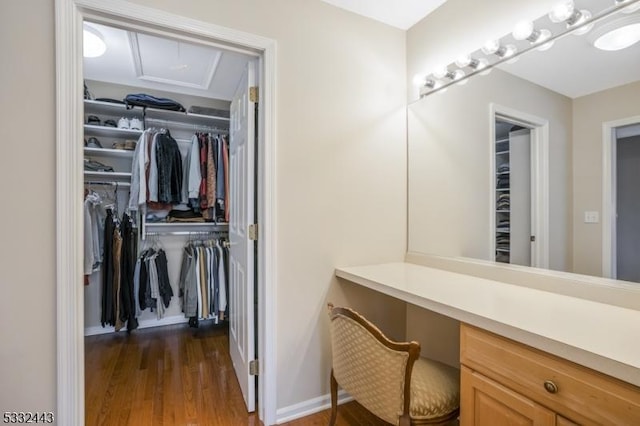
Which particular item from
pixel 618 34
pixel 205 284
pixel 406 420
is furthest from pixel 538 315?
pixel 205 284

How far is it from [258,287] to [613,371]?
4.81ft

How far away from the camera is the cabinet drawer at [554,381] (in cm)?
76

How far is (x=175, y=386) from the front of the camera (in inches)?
82.0

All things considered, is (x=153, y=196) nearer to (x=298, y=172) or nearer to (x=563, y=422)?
(x=298, y=172)

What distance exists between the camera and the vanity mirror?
1.21 m

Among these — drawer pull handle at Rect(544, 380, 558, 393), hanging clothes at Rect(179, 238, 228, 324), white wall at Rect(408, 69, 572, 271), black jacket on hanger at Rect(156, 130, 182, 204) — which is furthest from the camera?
hanging clothes at Rect(179, 238, 228, 324)

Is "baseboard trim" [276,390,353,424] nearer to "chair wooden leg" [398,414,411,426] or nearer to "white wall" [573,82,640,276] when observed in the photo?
"chair wooden leg" [398,414,411,426]

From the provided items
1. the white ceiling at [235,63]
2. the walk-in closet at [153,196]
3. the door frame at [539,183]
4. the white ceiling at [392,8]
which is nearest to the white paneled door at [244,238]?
the white ceiling at [235,63]

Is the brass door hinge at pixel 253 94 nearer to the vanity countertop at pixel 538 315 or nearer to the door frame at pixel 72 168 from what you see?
the door frame at pixel 72 168

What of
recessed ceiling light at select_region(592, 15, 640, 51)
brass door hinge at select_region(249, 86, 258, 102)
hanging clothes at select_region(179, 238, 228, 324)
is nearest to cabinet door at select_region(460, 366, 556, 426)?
recessed ceiling light at select_region(592, 15, 640, 51)
